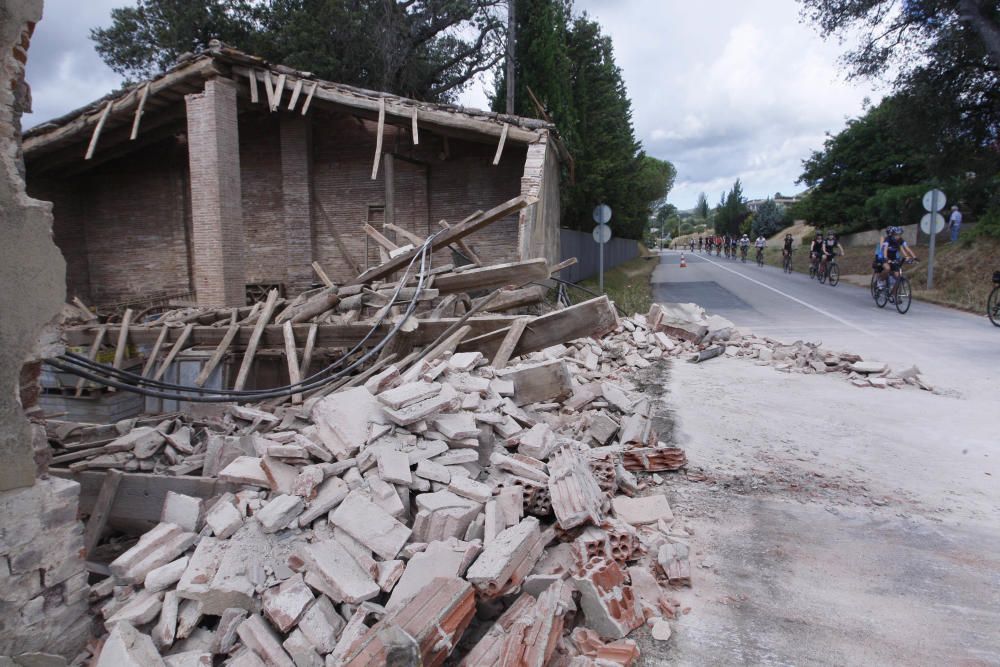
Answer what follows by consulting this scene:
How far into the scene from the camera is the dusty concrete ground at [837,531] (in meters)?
2.98

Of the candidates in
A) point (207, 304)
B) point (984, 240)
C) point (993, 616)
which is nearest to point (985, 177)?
point (984, 240)

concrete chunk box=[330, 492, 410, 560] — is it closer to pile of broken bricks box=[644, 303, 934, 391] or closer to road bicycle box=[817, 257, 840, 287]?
pile of broken bricks box=[644, 303, 934, 391]

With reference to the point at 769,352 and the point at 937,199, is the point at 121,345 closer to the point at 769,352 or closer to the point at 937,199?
the point at 769,352

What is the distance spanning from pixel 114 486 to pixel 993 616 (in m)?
5.76

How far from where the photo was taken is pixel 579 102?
26.5m

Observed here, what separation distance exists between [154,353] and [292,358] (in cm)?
242

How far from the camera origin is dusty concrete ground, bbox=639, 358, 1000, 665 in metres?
2.98

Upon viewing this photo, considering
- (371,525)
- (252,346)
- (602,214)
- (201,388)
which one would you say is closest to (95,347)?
(252,346)

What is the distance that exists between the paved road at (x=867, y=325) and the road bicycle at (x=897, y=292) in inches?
9.7

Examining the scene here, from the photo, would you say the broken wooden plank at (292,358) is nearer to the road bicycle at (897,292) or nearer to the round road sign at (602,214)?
the round road sign at (602,214)

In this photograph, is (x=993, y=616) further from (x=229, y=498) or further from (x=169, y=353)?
(x=169, y=353)

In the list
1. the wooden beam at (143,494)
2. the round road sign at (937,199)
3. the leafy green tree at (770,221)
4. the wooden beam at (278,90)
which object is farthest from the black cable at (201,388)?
the leafy green tree at (770,221)

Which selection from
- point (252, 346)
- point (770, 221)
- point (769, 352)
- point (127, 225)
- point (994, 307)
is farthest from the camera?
point (770, 221)

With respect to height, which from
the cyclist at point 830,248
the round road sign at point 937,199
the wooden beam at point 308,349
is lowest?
the wooden beam at point 308,349
